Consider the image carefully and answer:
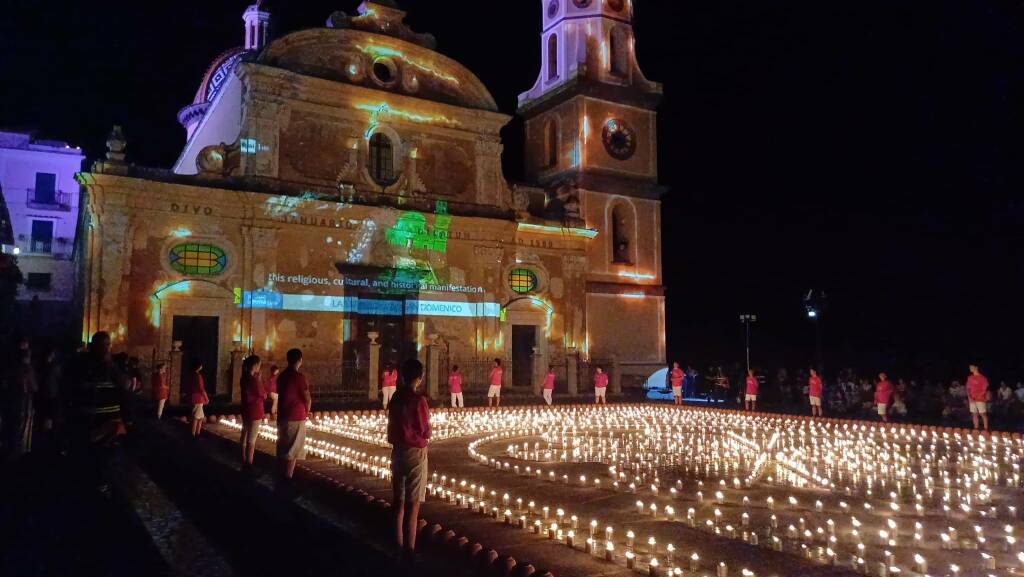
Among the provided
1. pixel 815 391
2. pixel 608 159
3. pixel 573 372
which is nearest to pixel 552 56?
pixel 608 159

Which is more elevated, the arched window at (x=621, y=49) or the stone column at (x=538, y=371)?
the arched window at (x=621, y=49)

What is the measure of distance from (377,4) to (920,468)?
23.2 metres

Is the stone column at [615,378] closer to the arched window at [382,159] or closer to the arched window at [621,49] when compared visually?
the arched window at [382,159]

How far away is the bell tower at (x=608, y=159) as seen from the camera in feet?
104

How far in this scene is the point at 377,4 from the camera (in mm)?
27234

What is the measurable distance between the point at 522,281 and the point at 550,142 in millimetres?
8091

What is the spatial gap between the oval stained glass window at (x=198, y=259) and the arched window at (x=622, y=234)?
16324mm

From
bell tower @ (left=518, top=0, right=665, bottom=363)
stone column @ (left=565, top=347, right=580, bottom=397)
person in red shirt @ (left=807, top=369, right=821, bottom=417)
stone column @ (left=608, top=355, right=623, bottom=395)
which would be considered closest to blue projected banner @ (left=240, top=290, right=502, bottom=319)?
stone column @ (left=565, top=347, right=580, bottom=397)

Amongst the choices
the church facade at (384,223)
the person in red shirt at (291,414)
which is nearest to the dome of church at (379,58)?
the church facade at (384,223)

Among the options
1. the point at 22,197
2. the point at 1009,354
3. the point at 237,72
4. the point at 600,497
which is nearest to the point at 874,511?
the point at 600,497

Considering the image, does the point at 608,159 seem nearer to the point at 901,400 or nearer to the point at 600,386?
the point at 600,386

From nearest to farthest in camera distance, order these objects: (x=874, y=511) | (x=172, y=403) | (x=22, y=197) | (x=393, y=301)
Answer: (x=874, y=511)
(x=172, y=403)
(x=393, y=301)
(x=22, y=197)

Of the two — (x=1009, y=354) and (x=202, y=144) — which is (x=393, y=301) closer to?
(x=202, y=144)

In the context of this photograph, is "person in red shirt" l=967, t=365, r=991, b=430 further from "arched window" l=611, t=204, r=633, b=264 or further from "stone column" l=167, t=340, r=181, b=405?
"stone column" l=167, t=340, r=181, b=405
